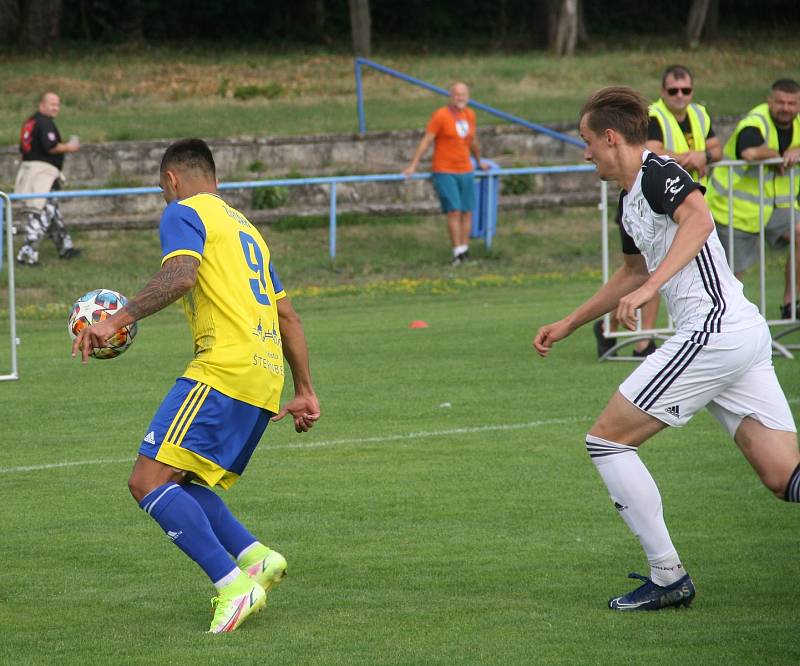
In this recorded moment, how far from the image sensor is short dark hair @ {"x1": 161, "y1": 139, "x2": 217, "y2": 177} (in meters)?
5.93

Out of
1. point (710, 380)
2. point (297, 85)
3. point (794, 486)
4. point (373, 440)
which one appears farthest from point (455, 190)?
point (794, 486)

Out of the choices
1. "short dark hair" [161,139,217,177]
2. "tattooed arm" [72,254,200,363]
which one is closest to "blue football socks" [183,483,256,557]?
"tattooed arm" [72,254,200,363]

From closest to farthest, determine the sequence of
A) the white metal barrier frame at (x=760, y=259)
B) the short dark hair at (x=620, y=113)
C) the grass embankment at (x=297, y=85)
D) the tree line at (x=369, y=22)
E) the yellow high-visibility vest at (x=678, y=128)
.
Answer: the short dark hair at (x=620, y=113), the yellow high-visibility vest at (x=678, y=128), the white metal barrier frame at (x=760, y=259), the grass embankment at (x=297, y=85), the tree line at (x=369, y=22)

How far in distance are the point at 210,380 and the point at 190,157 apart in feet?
3.09

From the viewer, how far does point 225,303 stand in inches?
226

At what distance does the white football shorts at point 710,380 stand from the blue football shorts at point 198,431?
1.53 m

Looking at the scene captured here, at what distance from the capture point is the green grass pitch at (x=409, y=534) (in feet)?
18.1

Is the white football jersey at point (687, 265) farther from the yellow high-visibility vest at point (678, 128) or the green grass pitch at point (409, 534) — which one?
the yellow high-visibility vest at point (678, 128)

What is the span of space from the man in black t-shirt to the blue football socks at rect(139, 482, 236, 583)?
14978 millimetres

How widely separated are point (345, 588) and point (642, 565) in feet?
4.42

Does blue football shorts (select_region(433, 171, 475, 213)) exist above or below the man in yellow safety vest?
below

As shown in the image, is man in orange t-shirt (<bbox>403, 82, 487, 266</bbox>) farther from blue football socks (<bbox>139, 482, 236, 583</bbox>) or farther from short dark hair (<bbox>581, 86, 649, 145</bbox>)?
blue football socks (<bbox>139, 482, 236, 583</bbox>)

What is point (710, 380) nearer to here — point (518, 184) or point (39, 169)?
point (39, 169)

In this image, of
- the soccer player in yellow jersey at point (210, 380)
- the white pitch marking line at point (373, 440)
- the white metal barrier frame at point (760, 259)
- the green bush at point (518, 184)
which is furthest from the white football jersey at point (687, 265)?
the green bush at point (518, 184)
